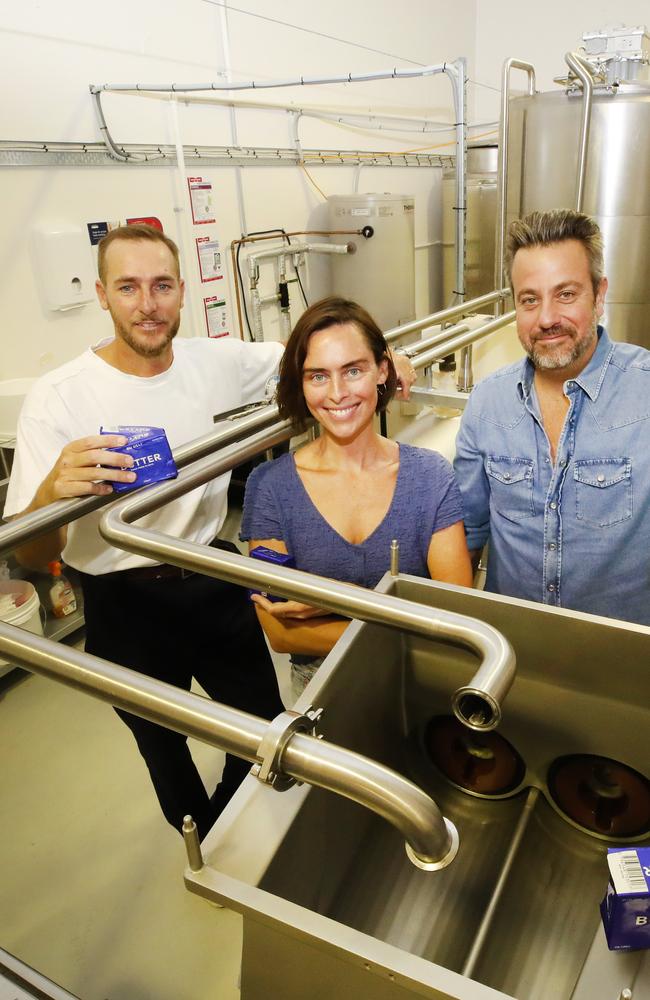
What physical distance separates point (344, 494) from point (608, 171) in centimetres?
272

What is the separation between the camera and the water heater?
14.3 ft

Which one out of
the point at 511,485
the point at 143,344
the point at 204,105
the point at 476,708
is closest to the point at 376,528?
the point at 511,485

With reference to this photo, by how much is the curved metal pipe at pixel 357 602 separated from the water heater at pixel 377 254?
150 inches

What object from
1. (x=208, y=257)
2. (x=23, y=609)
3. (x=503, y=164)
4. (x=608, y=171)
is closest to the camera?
(x=23, y=609)

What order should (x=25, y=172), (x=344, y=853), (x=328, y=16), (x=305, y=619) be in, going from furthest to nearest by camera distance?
(x=328, y=16) → (x=25, y=172) → (x=305, y=619) → (x=344, y=853)

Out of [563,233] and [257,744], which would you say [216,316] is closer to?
[563,233]

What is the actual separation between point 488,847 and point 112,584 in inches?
36.5

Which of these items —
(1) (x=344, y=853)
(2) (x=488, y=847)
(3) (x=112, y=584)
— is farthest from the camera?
(3) (x=112, y=584)

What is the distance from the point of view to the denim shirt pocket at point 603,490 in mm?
1286

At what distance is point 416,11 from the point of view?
5.22m

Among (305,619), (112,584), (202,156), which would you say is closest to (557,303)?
(305,619)

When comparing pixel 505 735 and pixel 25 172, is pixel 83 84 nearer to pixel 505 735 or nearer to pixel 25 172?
pixel 25 172

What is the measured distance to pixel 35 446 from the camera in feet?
4.47

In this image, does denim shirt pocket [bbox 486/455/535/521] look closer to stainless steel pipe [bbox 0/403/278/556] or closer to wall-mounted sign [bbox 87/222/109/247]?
stainless steel pipe [bbox 0/403/278/556]
